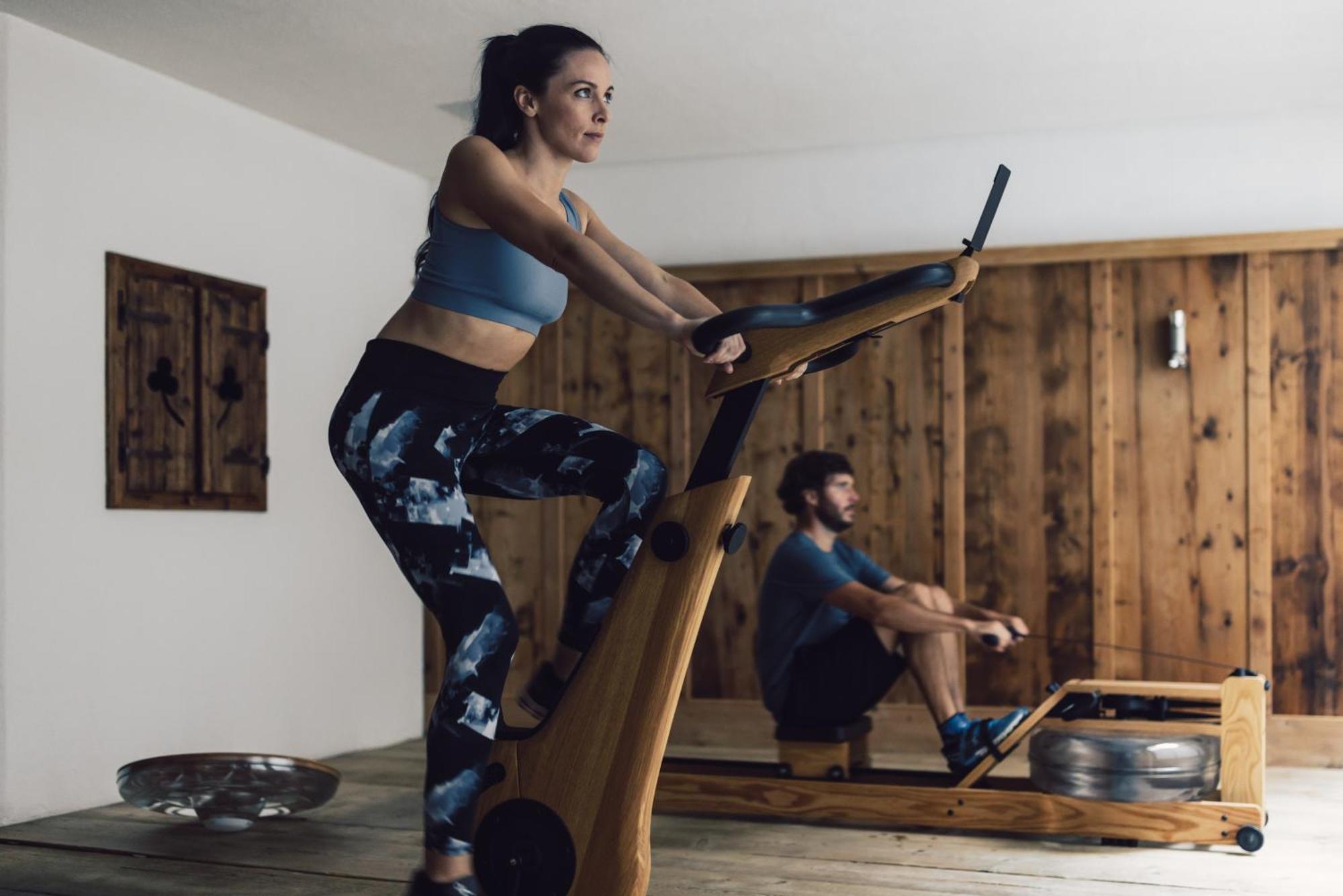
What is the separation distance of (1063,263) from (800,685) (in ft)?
7.25

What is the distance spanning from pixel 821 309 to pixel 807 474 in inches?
92.9

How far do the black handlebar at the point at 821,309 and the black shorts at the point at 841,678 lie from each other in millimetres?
2190

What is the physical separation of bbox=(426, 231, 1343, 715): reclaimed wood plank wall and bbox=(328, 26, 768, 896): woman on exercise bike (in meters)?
3.36

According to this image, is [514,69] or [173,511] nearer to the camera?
[514,69]

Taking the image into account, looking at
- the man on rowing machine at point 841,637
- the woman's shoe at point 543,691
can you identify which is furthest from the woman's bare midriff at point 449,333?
the man on rowing machine at point 841,637

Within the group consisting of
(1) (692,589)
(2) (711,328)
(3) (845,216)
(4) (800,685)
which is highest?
(3) (845,216)

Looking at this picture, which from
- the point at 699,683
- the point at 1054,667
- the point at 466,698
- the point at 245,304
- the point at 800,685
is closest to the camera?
the point at 466,698

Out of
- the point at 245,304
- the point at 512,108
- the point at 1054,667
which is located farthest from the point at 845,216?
the point at 512,108

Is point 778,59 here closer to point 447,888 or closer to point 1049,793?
point 1049,793

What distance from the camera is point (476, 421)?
202 cm

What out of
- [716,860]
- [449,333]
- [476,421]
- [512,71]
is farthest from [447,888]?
[716,860]

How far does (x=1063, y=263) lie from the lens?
5148 millimetres

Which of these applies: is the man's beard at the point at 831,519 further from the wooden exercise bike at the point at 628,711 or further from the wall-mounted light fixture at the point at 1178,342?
the wooden exercise bike at the point at 628,711

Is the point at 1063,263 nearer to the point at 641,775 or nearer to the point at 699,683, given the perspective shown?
the point at 699,683
